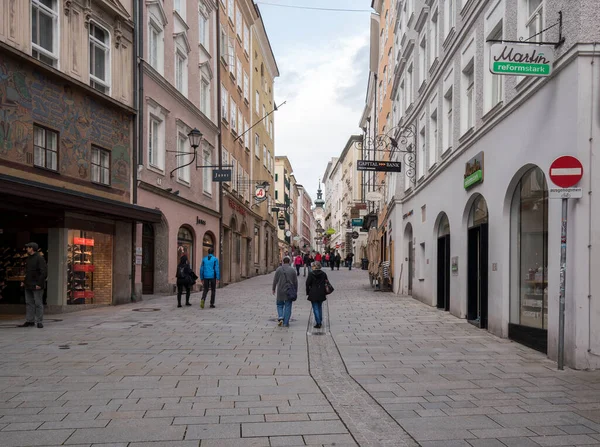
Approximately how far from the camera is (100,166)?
16.6m

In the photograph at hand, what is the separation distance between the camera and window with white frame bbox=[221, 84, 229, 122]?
30.0m

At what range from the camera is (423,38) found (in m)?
20.3

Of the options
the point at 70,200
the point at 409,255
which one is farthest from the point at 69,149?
the point at 409,255

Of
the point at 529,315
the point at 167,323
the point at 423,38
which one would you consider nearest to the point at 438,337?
the point at 529,315

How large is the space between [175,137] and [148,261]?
495cm

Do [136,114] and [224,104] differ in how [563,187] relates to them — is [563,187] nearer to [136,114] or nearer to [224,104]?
[136,114]

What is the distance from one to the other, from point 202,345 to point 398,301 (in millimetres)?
11077

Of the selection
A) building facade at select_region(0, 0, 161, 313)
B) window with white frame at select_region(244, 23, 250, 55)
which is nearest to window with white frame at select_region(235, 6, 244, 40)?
window with white frame at select_region(244, 23, 250, 55)

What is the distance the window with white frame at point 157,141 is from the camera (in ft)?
66.0

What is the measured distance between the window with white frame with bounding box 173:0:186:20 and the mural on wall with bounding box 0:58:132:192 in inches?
277

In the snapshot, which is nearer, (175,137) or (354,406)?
(354,406)

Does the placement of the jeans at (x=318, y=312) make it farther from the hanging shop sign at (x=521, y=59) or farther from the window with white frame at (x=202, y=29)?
the window with white frame at (x=202, y=29)

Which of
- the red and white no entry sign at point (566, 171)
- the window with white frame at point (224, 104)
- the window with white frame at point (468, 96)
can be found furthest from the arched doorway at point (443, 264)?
the window with white frame at point (224, 104)

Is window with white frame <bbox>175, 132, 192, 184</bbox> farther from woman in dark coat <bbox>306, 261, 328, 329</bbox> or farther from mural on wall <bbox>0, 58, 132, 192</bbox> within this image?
woman in dark coat <bbox>306, 261, 328, 329</bbox>
